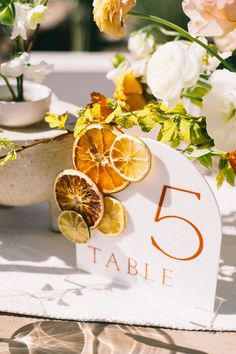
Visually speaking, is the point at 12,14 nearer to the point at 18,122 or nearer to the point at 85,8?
the point at 18,122

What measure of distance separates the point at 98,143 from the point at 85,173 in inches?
1.9

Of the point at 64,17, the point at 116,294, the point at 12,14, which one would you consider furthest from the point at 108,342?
the point at 64,17

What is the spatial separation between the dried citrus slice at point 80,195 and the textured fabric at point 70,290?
10 centimetres

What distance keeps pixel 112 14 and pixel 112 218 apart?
28 centimetres

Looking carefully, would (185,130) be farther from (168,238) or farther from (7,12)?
(7,12)

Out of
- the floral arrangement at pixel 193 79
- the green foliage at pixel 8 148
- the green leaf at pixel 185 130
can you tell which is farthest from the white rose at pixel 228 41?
the green foliage at pixel 8 148

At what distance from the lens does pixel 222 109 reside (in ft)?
2.05

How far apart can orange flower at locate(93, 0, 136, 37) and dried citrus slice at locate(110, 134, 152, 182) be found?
14cm

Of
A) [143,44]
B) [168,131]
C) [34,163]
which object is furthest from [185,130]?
[143,44]

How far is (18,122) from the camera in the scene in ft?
2.75

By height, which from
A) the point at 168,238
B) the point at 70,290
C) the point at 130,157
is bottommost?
the point at 70,290

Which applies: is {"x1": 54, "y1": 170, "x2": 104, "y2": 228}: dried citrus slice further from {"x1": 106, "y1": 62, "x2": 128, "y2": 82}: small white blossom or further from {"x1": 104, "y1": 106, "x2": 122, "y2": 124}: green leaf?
{"x1": 106, "y1": 62, "x2": 128, "y2": 82}: small white blossom

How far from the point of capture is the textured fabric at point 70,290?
2.40 ft

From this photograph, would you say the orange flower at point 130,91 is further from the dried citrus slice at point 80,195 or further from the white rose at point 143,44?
the dried citrus slice at point 80,195
